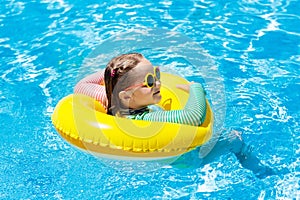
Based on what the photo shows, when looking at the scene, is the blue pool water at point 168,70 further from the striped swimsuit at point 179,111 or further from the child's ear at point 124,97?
the child's ear at point 124,97

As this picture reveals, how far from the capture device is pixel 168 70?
20.8ft

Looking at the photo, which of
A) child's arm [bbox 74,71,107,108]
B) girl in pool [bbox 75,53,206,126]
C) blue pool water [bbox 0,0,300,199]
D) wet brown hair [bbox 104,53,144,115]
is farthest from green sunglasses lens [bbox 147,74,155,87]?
blue pool water [bbox 0,0,300,199]

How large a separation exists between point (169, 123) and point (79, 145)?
79 cm

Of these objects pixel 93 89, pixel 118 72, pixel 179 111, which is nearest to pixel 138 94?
pixel 118 72

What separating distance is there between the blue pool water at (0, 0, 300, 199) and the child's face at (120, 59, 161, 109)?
25.2 inches

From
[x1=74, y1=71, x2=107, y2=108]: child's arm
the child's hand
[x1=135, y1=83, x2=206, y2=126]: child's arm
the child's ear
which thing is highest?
the child's ear

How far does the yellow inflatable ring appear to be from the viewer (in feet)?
12.6

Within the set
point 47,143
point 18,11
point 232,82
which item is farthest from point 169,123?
point 18,11

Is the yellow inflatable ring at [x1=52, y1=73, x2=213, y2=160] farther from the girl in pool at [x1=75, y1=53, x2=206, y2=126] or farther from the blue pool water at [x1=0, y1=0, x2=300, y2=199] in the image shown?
the blue pool water at [x1=0, y1=0, x2=300, y2=199]

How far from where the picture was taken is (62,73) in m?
6.45

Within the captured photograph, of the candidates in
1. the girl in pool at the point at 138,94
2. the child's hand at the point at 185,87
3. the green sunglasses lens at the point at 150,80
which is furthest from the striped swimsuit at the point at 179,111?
the green sunglasses lens at the point at 150,80

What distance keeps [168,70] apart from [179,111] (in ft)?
7.53

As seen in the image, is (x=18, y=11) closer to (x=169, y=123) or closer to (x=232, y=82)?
(x=232, y=82)

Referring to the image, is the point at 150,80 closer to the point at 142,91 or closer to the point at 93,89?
the point at 142,91
